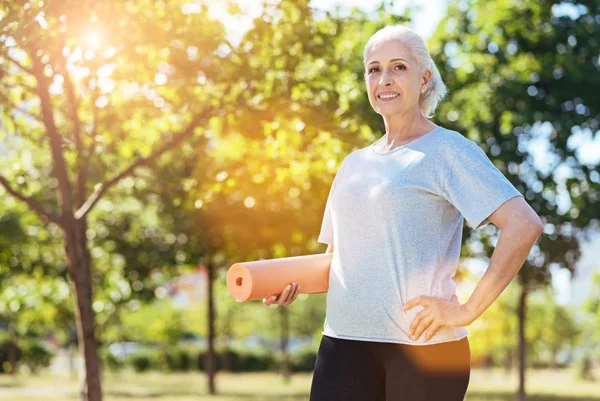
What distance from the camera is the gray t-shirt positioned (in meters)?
2.83

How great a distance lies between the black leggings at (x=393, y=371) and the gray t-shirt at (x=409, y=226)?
0.12 feet

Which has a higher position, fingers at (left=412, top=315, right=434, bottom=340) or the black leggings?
fingers at (left=412, top=315, right=434, bottom=340)

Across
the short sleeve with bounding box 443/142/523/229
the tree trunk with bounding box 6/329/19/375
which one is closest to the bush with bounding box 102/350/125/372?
the tree trunk with bounding box 6/329/19/375

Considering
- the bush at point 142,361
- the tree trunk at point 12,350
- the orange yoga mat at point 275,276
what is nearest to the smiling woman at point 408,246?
the orange yoga mat at point 275,276

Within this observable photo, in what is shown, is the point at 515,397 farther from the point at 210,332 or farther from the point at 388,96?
the point at 388,96

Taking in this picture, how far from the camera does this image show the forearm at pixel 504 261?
2.72 metres

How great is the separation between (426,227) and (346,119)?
552cm

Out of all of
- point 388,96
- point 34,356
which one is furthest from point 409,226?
point 34,356

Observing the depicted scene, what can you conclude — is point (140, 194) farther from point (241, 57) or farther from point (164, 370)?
point (164, 370)

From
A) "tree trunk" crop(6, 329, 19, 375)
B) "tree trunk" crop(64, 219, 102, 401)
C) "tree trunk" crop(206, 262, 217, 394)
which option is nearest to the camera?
"tree trunk" crop(64, 219, 102, 401)

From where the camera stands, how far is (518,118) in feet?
52.5

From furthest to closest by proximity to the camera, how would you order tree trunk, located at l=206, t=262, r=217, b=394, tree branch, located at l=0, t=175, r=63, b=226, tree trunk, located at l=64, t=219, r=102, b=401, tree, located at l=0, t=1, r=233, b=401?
1. tree trunk, located at l=206, t=262, r=217, b=394
2. tree trunk, located at l=64, t=219, r=102, b=401
3. tree branch, located at l=0, t=175, r=63, b=226
4. tree, located at l=0, t=1, r=233, b=401

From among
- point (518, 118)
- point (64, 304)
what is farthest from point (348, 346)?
point (64, 304)

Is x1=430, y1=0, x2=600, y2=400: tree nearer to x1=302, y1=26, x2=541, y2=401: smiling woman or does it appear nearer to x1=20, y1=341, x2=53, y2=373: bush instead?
x1=302, y1=26, x2=541, y2=401: smiling woman
